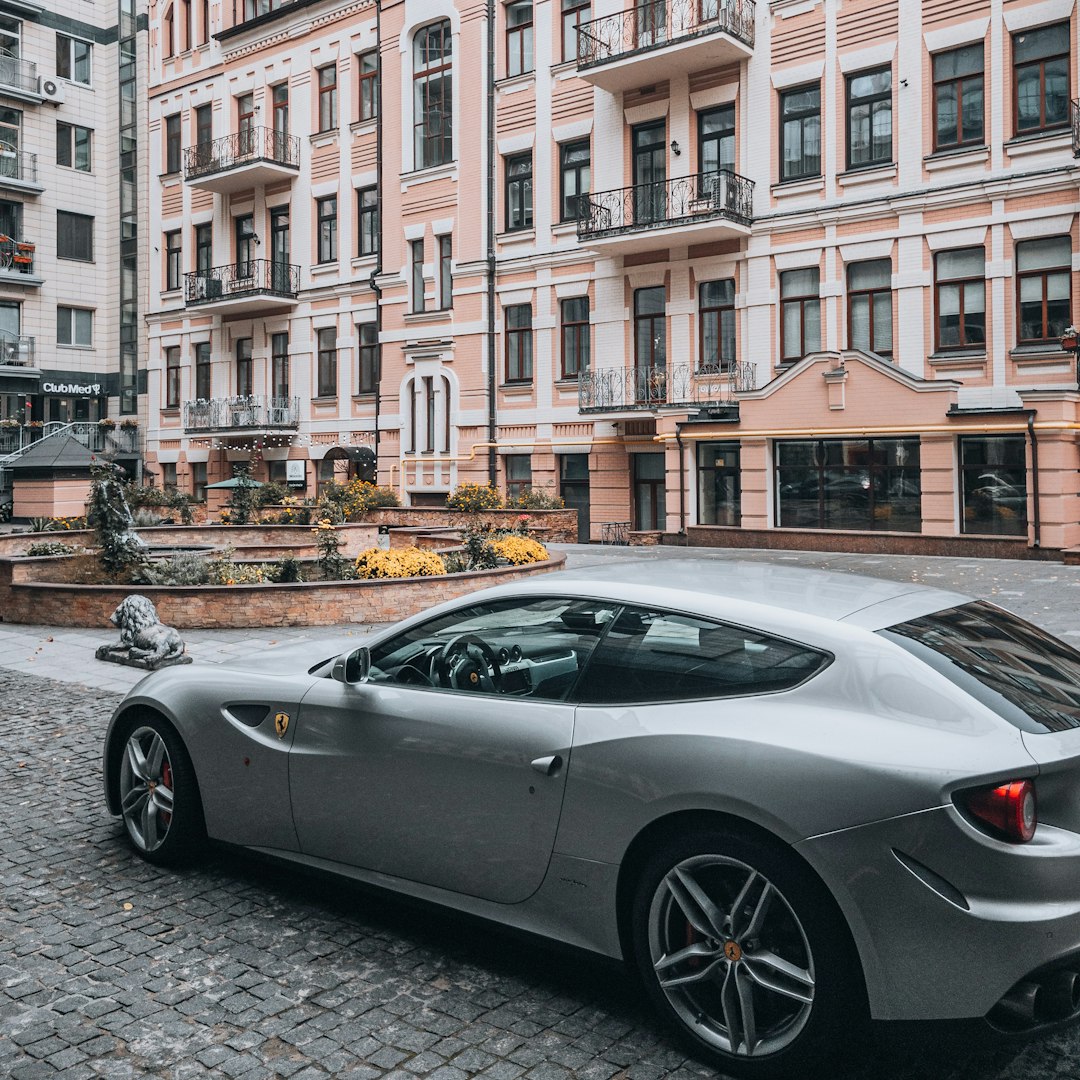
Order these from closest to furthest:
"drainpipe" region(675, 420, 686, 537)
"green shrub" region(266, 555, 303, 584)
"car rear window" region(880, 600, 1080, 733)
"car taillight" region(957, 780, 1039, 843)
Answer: "car taillight" region(957, 780, 1039, 843), "car rear window" region(880, 600, 1080, 733), "green shrub" region(266, 555, 303, 584), "drainpipe" region(675, 420, 686, 537)

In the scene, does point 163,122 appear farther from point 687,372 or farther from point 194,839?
point 194,839

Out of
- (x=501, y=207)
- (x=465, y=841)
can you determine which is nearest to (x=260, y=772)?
(x=465, y=841)

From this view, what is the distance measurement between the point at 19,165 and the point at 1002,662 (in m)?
49.0

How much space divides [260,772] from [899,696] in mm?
2647

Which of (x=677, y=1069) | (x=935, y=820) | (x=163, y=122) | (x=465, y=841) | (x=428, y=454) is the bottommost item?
(x=677, y=1069)

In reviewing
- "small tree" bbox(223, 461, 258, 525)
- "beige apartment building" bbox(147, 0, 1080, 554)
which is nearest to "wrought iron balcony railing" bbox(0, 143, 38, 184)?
"beige apartment building" bbox(147, 0, 1080, 554)

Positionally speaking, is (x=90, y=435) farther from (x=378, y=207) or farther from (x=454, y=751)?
(x=454, y=751)

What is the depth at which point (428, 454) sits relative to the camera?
33.3 m

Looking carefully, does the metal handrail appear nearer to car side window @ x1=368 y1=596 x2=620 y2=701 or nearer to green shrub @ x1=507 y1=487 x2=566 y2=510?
green shrub @ x1=507 y1=487 x2=566 y2=510

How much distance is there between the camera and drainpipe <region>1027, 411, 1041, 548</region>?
20984mm

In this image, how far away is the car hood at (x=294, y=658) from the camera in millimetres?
4758

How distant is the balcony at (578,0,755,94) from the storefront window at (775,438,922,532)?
9.63 m

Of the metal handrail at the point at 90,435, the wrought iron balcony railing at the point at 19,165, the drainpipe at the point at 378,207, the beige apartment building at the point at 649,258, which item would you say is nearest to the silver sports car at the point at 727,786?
the beige apartment building at the point at 649,258

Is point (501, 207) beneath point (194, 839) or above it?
above
